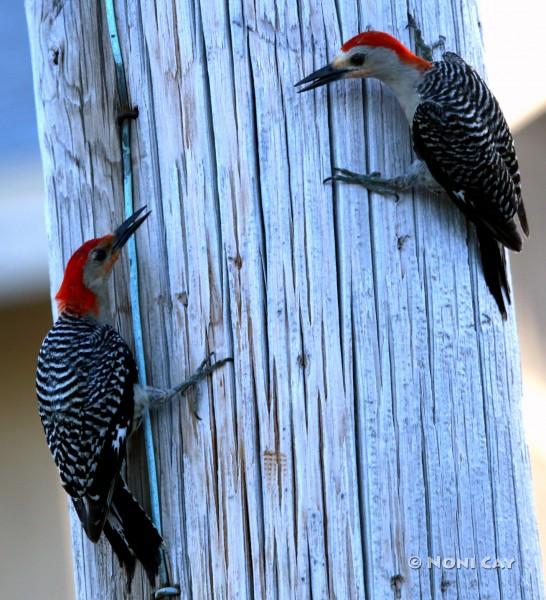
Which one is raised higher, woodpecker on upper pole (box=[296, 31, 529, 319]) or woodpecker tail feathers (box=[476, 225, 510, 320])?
woodpecker on upper pole (box=[296, 31, 529, 319])

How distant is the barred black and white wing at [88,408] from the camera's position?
2.65 m

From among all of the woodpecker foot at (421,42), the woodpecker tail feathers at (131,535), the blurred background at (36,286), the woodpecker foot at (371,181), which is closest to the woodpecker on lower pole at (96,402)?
the woodpecker tail feathers at (131,535)

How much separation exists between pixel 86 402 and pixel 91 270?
37 centimetres

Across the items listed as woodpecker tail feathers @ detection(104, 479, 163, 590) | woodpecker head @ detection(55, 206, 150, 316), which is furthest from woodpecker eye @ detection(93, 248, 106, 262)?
woodpecker tail feathers @ detection(104, 479, 163, 590)

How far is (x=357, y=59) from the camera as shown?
2.41 m

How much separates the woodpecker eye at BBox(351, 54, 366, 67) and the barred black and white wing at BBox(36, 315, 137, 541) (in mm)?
892

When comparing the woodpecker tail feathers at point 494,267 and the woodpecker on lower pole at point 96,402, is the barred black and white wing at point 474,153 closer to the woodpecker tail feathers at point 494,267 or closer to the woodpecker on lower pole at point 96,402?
the woodpecker tail feathers at point 494,267

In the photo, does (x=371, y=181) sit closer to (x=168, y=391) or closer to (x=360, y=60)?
(x=360, y=60)

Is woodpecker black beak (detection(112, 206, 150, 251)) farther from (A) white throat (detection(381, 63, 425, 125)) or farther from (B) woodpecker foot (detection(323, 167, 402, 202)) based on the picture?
(A) white throat (detection(381, 63, 425, 125))

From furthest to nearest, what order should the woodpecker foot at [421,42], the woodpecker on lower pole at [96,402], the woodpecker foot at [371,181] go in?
the woodpecker foot at [421,42], the woodpecker on lower pole at [96,402], the woodpecker foot at [371,181]

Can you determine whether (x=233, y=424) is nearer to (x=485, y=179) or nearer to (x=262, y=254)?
(x=262, y=254)

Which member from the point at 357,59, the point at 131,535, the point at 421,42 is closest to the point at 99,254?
the point at 131,535

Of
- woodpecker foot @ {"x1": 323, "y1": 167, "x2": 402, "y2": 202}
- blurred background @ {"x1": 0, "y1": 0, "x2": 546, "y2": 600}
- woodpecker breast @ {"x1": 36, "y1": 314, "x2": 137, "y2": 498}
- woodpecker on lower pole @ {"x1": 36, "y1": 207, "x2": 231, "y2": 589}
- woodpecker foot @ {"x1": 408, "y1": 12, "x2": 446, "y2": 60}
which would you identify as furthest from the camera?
blurred background @ {"x1": 0, "y1": 0, "x2": 546, "y2": 600}

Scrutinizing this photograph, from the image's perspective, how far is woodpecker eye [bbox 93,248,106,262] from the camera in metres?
2.63
